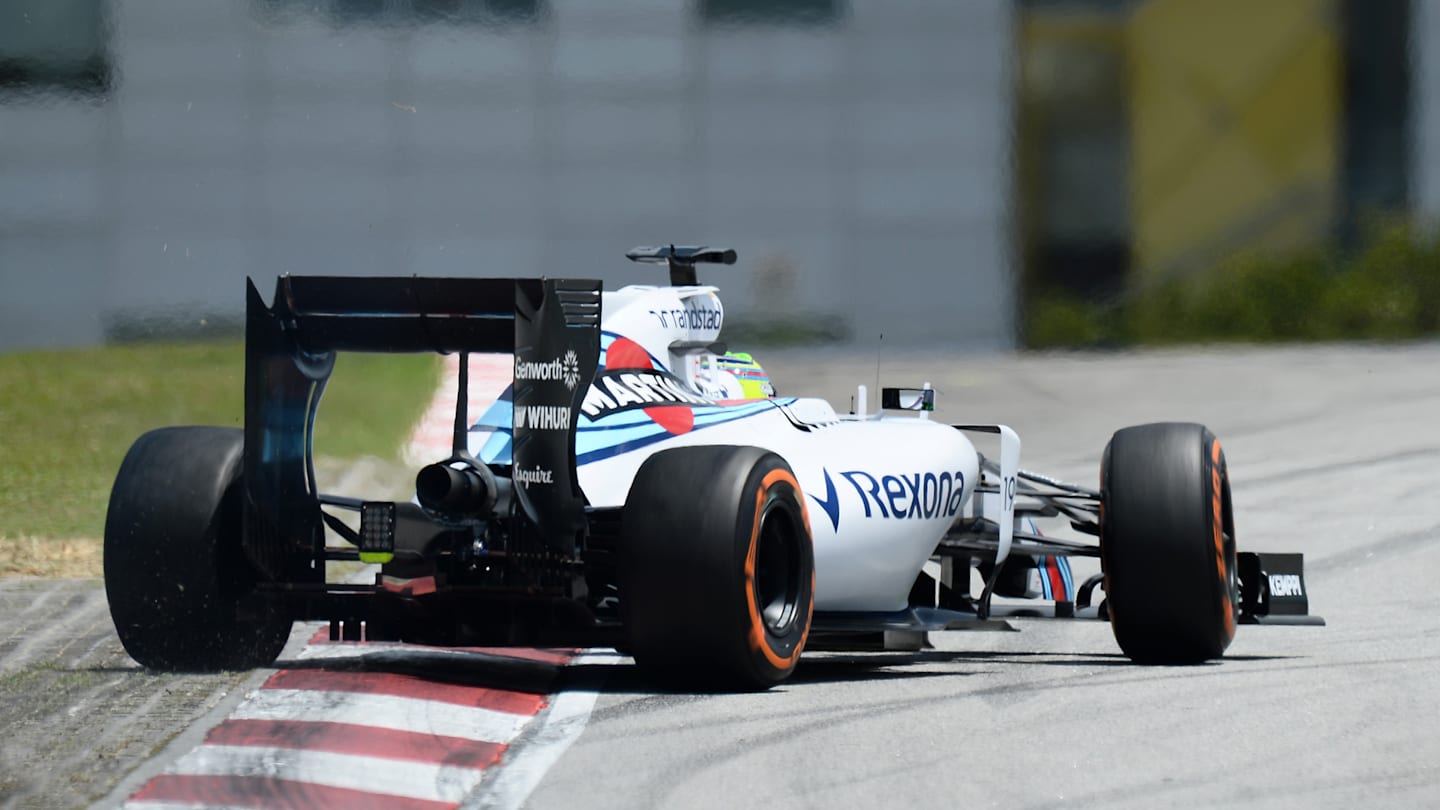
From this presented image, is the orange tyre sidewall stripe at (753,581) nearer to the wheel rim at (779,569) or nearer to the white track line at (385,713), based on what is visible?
the wheel rim at (779,569)

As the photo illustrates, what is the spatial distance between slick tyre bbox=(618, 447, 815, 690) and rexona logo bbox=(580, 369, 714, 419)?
83 cm

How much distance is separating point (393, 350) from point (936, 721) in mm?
2548

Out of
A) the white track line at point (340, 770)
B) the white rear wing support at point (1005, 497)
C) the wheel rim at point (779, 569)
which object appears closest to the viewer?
the white track line at point (340, 770)

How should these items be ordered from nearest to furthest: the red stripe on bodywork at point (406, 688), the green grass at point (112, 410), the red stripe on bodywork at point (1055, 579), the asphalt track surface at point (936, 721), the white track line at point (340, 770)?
1. the asphalt track surface at point (936, 721)
2. the white track line at point (340, 770)
3. the red stripe on bodywork at point (406, 688)
4. the red stripe on bodywork at point (1055, 579)
5. the green grass at point (112, 410)

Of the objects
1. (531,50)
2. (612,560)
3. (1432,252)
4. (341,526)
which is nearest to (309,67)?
(531,50)

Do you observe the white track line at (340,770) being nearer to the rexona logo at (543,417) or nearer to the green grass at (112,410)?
the rexona logo at (543,417)

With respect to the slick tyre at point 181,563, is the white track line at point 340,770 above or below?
below

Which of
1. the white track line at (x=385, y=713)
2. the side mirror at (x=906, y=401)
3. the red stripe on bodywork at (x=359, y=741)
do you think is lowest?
the white track line at (x=385, y=713)

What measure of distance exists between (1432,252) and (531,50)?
10848 millimetres

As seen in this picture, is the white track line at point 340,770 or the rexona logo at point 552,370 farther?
the rexona logo at point 552,370

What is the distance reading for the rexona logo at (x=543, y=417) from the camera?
8523 millimetres

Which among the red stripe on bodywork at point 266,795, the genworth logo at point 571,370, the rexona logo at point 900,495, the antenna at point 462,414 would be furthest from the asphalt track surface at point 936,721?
the genworth logo at point 571,370

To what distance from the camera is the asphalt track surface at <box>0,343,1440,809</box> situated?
666 cm

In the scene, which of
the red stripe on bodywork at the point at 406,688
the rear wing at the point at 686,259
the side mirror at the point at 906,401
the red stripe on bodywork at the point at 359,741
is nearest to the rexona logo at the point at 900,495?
the side mirror at the point at 906,401
